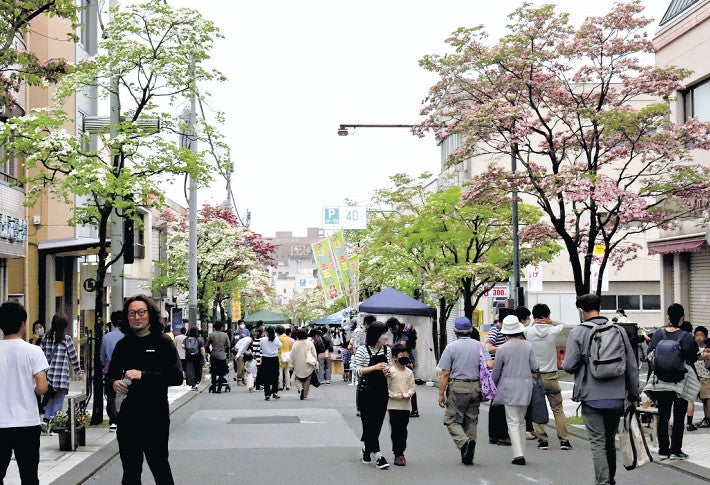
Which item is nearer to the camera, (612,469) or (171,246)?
(612,469)

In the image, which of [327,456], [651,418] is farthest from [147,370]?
[651,418]

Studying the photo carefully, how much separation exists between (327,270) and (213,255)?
691 cm

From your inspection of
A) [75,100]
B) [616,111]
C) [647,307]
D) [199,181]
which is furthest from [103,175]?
[647,307]

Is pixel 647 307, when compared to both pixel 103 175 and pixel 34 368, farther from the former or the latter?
pixel 34 368

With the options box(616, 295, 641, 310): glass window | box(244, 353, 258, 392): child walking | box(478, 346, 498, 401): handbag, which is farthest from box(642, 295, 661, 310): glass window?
box(478, 346, 498, 401): handbag

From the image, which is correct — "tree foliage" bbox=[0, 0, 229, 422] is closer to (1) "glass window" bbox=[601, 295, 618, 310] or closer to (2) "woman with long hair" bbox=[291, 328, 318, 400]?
(2) "woman with long hair" bbox=[291, 328, 318, 400]

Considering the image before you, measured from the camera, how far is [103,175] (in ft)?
58.6

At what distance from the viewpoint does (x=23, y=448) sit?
A: 335 inches

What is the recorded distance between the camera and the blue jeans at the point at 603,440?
9875 millimetres

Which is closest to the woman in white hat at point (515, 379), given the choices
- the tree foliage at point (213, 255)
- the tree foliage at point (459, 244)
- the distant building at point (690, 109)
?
the distant building at point (690, 109)

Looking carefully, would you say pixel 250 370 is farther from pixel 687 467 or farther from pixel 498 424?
pixel 687 467

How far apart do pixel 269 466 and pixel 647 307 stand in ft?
155

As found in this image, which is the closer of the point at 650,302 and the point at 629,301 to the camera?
the point at 629,301

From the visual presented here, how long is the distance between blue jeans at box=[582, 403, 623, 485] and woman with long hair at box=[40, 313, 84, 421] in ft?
24.9
